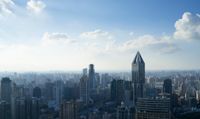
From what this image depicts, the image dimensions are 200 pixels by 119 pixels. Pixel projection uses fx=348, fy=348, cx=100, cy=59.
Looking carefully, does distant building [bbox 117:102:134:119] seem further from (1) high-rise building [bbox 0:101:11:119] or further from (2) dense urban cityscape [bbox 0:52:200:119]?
(1) high-rise building [bbox 0:101:11:119]

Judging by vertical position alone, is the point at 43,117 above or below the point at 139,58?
below

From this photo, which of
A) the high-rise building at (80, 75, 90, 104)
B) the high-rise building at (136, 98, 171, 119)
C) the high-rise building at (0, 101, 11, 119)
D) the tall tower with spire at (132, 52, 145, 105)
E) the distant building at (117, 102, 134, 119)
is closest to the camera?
the high-rise building at (136, 98, 171, 119)

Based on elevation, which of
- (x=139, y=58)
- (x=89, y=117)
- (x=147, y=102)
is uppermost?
(x=139, y=58)

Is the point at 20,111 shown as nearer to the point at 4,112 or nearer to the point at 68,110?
the point at 4,112

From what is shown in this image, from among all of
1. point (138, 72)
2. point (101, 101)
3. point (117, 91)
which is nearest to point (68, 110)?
point (138, 72)

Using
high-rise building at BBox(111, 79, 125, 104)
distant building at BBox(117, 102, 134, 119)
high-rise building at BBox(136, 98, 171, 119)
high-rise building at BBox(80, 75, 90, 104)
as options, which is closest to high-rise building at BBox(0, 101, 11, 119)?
distant building at BBox(117, 102, 134, 119)

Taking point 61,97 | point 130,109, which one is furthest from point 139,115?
point 61,97

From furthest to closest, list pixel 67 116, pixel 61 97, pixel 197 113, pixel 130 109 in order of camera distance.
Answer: pixel 61 97 < pixel 197 113 < pixel 67 116 < pixel 130 109

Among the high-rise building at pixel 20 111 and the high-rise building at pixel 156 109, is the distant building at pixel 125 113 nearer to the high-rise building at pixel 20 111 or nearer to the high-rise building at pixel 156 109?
the high-rise building at pixel 156 109

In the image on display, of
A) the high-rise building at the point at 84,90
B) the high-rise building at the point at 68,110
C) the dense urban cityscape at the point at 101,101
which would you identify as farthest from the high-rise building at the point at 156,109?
the high-rise building at the point at 84,90

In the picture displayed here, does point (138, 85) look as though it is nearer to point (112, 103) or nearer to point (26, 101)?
point (112, 103)

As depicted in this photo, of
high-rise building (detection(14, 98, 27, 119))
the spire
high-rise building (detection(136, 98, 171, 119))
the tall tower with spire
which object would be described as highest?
the spire
